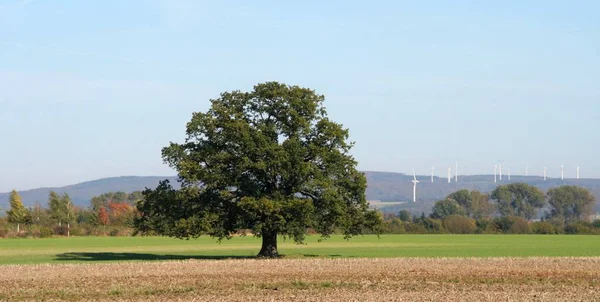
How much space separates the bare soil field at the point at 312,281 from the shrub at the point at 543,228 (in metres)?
93.1

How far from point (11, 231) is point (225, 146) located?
73.8 meters

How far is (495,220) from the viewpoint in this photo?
6063 inches

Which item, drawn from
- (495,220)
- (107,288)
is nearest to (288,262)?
(107,288)

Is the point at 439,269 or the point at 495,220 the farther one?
the point at 495,220

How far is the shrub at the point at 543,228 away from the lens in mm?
147125

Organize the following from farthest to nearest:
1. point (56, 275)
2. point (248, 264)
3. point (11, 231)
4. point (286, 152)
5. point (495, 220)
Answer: point (495, 220) → point (11, 231) → point (286, 152) → point (248, 264) → point (56, 275)

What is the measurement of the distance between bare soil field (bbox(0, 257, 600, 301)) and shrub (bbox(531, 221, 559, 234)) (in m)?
93.1

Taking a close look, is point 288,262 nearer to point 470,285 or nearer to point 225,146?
point 225,146

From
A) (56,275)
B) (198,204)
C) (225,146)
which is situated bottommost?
(56,275)

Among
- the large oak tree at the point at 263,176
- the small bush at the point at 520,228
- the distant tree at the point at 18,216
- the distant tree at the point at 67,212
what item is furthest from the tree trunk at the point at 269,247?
the small bush at the point at 520,228

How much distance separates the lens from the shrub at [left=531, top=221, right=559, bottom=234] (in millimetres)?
147125

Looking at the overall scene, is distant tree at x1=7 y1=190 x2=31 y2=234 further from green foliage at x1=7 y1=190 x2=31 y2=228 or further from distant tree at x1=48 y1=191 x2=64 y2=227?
distant tree at x1=48 y1=191 x2=64 y2=227

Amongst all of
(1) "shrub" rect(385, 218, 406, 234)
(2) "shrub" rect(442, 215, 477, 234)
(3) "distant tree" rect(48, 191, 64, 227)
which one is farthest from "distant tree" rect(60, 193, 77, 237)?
(2) "shrub" rect(442, 215, 477, 234)

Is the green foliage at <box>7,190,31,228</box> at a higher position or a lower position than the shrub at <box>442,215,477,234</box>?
higher
